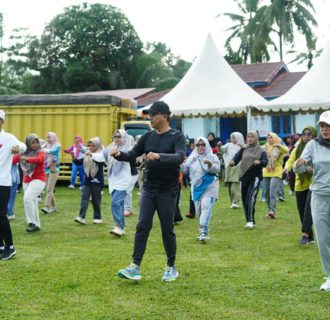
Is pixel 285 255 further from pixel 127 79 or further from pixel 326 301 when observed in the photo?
pixel 127 79

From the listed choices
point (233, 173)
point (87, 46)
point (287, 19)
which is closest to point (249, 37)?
point (287, 19)

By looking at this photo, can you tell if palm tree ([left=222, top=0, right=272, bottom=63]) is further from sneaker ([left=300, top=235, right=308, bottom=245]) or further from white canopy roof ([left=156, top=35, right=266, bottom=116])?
sneaker ([left=300, top=235, right=308, bottom=245])

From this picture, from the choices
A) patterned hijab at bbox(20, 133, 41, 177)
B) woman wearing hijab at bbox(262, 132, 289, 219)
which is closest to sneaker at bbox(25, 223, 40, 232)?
patterned hijab at bbox(20, 133, 41, 177)

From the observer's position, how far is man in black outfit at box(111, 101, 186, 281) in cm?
635

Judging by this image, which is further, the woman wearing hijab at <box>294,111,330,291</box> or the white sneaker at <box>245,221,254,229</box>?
the white sneaker at <box>245,221,254,229</box>

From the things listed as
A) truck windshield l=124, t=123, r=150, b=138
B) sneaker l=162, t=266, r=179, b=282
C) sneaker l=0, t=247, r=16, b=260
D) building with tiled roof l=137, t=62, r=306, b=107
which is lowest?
sneaker l=0, t=247, r=16, b=260

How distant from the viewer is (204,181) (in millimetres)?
9438

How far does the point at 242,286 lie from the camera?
6.27 m

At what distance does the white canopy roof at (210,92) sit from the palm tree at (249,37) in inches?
863

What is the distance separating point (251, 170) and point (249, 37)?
34.1 metres

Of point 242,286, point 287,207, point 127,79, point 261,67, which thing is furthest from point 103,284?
point 127,79

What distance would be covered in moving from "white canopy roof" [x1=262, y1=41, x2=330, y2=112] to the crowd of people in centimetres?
291

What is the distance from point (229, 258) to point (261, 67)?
27050mm

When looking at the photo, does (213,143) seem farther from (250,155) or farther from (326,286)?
(326,286)
